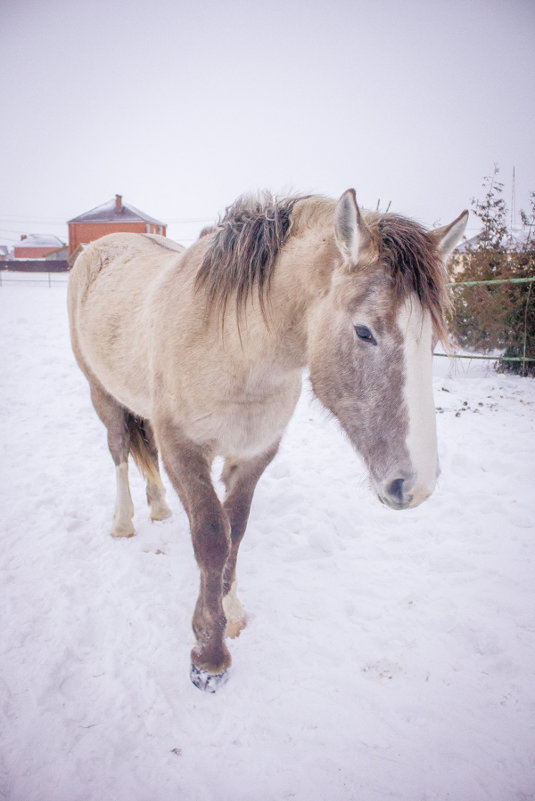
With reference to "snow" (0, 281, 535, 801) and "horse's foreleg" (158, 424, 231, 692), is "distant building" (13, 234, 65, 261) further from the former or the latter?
"horse's foreleg" (158, 424, 231, 692)

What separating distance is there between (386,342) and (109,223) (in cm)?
4135

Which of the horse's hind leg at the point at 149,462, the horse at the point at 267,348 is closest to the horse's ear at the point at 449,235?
the horse at the point at 267,348

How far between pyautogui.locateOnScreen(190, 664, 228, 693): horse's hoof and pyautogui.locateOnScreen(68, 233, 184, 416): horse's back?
1.63 m

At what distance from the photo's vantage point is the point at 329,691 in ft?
6.44

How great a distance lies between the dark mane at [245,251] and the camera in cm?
190

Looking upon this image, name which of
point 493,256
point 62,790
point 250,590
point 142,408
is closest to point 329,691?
point 250,590

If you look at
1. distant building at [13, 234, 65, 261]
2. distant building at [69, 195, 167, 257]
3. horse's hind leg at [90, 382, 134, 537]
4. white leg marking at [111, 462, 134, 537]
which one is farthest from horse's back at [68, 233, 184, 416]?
distant building at [13, 234, 65, 261]

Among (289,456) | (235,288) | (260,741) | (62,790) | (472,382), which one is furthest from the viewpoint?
(472,382)

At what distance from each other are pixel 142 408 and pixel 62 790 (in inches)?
78.7

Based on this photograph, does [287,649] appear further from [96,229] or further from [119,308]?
[96,229]

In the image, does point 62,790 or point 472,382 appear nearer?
point 62,790

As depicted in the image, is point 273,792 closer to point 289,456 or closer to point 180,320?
point 180,320

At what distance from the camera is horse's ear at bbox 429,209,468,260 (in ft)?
5.46

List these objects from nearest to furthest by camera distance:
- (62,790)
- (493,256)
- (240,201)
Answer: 1. (62,790)
2. (240,201)
3. (493,256)
